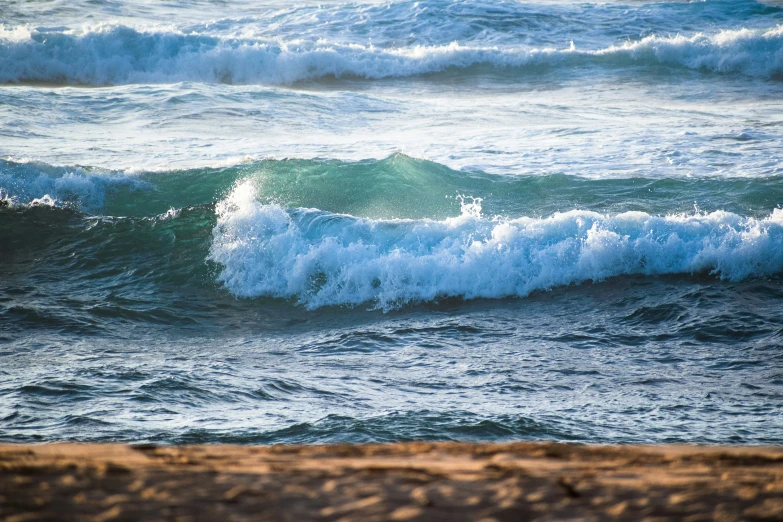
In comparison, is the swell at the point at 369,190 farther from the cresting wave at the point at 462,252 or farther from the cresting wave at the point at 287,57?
the cresting wave at the point at 287,57

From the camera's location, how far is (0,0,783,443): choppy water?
4.98 m

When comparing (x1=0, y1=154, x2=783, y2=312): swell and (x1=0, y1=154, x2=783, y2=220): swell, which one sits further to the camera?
(x1=0, y1=154, x2=783, y2=220): swell

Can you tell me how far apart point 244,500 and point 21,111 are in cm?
1484

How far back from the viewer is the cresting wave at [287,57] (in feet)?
73.9

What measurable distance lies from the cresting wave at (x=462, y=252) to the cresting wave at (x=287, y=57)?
48.3 feet

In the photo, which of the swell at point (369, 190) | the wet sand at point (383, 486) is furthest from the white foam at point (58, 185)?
the wet sand at point (383, 486)

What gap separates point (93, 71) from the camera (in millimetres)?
22609

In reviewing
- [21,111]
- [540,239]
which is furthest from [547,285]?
[21,111]

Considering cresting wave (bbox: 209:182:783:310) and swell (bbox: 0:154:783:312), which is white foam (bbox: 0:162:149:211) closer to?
swell (bbox: 0:154:783:312)

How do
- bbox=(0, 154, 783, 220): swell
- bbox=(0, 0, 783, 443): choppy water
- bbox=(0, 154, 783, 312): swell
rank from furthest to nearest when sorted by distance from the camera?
bbox=(0, 154, 783, 220): swell
bbox=(0, 154, 783, 312): swell
bbox=(0, 0, 783, 443): choppy water

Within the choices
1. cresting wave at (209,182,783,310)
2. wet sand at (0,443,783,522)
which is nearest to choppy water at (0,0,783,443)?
cresting wave at (209,182,783,310)

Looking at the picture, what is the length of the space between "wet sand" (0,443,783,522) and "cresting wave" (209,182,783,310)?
5.49 metres

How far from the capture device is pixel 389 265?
8453 millimetres

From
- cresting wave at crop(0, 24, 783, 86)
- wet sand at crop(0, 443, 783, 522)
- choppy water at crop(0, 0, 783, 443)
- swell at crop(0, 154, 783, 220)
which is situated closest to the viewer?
wet sand at crop(0, 443, 783, 522)
